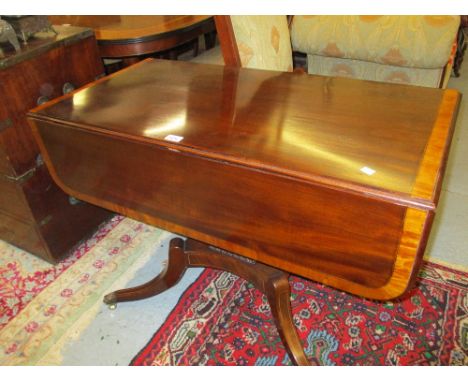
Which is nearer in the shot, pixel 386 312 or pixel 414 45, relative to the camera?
pixel 386 312

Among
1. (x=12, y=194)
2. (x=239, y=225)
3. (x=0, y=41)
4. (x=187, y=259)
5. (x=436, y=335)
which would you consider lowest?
(x=436, y=335)

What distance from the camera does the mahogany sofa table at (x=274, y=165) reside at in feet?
2.15

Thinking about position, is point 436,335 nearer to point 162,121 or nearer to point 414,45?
point 162,121

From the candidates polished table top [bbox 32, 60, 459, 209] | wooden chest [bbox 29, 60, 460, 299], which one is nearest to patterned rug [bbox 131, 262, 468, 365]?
wooden chest [bbox 29, 60, 460, 299]

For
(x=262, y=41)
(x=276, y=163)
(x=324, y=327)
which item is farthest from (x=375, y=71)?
(x=276, y=163)

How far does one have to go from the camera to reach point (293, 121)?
85 cm

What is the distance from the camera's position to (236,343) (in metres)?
1.19

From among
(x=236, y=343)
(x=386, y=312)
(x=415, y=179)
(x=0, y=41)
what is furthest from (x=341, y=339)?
(x=0, y=41)

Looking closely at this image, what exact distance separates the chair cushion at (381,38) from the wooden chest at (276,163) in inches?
46.2

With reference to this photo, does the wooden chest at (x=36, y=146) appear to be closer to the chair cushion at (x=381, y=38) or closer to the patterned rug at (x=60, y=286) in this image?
the patterned rug at (x=60, y=286)

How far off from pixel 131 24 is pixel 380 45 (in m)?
1.34

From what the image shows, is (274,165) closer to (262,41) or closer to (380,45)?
(262,41)

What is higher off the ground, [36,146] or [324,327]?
[36,146]

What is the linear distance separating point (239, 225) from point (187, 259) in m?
0.49
